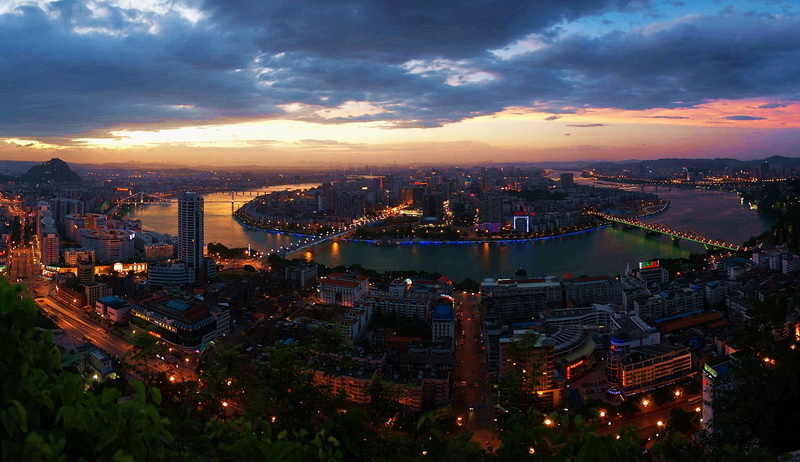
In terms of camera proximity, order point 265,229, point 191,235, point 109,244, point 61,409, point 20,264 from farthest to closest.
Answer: point 265,229, point 109,244, point 20,264, point 191,235, point 61,409

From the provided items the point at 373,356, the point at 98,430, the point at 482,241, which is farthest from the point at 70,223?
the point at 98,430

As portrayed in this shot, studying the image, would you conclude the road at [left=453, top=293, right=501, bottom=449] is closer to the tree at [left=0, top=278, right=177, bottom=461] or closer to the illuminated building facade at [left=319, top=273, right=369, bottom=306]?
the illuminated building facade at [left=319, top=273, right=369, bottom=306]

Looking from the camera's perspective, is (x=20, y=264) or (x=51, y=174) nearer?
(x=20, y=264)

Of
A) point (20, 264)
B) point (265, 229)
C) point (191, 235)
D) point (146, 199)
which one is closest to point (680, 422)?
point (191, 235)

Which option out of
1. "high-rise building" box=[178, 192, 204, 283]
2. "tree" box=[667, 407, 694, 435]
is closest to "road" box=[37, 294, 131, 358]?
"high-rise building" box=[178, 192, 204, 283]

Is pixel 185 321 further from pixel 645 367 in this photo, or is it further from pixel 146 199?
pixel 146 199

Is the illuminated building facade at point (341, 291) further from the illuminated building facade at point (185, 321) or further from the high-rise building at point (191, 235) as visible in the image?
Answer: the high-rise building at point (191, 235)

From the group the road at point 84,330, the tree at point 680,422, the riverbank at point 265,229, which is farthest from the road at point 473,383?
the riverbank at point 265,229
